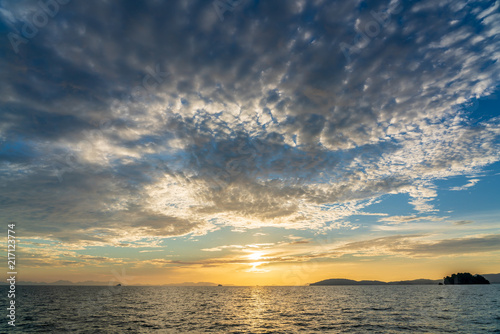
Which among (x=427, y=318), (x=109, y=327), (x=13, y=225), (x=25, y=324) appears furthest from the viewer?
(x=427, y=318)

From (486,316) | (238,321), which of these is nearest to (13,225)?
(238,321)

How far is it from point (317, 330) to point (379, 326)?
10837 millimetres

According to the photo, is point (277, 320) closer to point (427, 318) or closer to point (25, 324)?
point (427, 318)

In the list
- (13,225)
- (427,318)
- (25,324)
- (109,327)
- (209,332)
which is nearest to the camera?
(13,225)

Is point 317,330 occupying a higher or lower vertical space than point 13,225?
lower

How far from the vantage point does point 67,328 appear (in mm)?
41594

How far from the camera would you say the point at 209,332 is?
39656mm

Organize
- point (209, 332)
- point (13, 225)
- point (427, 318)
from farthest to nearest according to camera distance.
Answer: point (427, 318), point (209, 332), point (13, 225)

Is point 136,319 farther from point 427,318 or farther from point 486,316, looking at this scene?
point 486,316

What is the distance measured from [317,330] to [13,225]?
4400cm

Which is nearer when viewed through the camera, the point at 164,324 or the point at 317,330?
the point at 317,330

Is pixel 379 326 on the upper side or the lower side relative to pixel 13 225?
lower

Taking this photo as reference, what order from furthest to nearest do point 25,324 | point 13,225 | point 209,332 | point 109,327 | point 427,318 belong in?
point 427,318 → point 25,324 → point 109,327 → point 209,332 → point 13,225

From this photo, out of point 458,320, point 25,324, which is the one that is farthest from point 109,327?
point 458,320
